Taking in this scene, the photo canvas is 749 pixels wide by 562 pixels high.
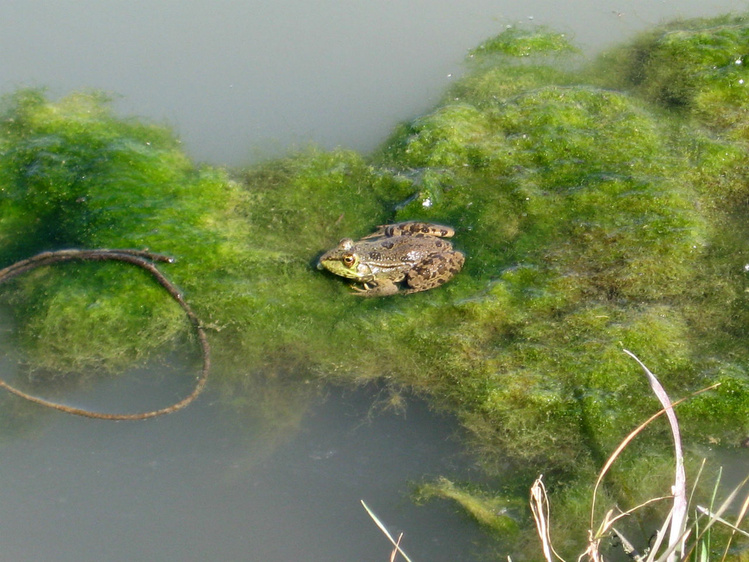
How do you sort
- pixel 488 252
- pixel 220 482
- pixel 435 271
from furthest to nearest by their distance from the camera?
pixel 488 252, pixel 435 271, pixel 220 482

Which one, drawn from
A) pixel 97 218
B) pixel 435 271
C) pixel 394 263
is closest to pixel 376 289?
pixel 394 263

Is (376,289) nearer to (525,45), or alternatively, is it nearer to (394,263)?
(394,263)

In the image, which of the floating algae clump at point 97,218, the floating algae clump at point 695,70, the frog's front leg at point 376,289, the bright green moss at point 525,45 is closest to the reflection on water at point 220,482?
the floating algae clump at point 97,218

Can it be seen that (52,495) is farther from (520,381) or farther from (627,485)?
(627,485)

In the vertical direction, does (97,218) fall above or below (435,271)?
above

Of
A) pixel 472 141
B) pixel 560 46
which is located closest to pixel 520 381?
pixel 472 141

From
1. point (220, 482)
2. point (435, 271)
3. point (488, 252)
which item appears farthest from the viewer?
point (488, 252)
